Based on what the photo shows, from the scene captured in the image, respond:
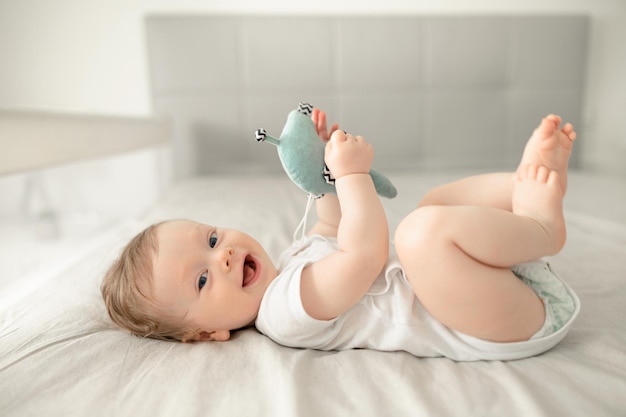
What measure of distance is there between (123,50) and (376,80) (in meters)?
1.18

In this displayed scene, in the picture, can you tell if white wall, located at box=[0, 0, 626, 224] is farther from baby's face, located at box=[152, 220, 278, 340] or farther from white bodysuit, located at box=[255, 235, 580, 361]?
white bodysuit, located at box=[255, 235, 580, 361]

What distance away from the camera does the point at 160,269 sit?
2.37 feet

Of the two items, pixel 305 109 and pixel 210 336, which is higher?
pixel 305 109

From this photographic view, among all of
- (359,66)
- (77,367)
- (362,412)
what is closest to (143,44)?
(359,66)

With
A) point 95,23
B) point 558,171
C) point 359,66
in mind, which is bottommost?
point 558,171

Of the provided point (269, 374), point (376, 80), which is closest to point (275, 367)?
point (269, 374)

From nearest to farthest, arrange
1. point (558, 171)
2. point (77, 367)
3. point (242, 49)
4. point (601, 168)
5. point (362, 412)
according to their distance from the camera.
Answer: point (362, 412) < point (77, 367) < point (558, 171) < point (242, 49) < point (601, 168)

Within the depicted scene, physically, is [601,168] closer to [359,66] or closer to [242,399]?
[359,66]

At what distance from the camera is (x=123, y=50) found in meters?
2.27

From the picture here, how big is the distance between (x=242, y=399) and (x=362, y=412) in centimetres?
14

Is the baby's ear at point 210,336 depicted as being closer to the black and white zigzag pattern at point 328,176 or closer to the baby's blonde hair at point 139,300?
the baby's blonde hair at point 139,300

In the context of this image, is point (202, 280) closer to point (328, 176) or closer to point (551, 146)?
point (328, 176)

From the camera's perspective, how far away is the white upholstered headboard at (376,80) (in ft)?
7.14

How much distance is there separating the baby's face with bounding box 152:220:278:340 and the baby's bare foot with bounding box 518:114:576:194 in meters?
0.46
